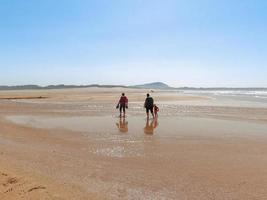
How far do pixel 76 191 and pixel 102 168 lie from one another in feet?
6.28

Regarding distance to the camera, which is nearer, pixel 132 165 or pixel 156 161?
pixel 132 165

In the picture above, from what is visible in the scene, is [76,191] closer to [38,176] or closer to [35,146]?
[38,176]

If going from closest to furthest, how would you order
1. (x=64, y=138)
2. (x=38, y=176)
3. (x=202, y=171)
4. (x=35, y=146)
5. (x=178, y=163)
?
(x=38, y=176) < (x=202, y=171) < (x=178, y=163) < (x=35, y=146) < (x=64, y=138)

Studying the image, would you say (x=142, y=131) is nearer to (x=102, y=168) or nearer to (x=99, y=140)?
(x=99, y=140)

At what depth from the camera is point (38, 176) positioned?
308 inches

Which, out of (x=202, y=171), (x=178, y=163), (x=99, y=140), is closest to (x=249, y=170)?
(x=202, y=171)

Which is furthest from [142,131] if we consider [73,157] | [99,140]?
[73,157]

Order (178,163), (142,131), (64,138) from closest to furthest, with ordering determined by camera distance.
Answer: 1. (178,163)
2. (64,138)
3. (142,131)

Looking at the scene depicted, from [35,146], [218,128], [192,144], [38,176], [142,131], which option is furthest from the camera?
[218,128]

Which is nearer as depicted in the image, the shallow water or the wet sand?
the wet sand

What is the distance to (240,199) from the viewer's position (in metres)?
6.66

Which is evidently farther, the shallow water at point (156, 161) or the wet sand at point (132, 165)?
the shallow water at point (156, 161)

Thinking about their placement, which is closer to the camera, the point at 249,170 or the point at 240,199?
the point at 240,199

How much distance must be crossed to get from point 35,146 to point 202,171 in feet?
18.9
